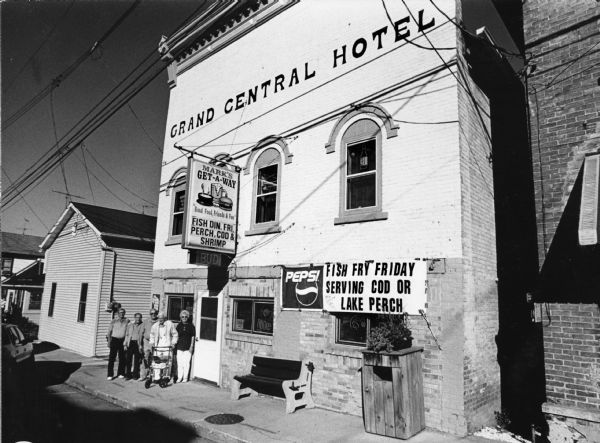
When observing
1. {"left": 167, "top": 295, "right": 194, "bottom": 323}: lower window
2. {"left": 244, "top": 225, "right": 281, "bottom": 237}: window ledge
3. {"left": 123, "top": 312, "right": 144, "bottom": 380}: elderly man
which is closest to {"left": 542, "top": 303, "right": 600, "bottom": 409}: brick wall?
{"left": 244, "top": 225, "right": 281, "bottom": 237}: window ledge

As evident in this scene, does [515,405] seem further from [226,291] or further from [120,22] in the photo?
[120,22]

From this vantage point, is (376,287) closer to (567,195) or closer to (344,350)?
(344,350)

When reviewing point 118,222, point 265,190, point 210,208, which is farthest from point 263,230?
point 118,222

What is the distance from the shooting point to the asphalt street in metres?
7.01

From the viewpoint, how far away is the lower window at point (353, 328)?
8.12 m

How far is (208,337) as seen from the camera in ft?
36.9

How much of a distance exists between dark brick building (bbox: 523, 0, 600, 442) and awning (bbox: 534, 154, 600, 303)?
1 centimetres

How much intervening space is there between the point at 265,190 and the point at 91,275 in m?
10.6

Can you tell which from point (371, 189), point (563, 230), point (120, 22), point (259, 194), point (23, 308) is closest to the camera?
point (563, 230)

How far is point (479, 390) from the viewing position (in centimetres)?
724

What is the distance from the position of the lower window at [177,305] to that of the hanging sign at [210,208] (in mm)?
2592

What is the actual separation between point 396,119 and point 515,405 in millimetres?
6053

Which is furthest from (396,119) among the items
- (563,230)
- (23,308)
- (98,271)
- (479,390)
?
(23,308)

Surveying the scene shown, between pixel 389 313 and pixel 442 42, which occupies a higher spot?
pixel 442 42
